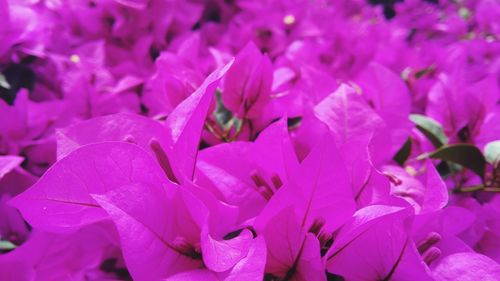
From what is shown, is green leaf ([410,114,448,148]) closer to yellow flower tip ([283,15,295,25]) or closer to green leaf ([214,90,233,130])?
green leaf ([214,90,233,130])

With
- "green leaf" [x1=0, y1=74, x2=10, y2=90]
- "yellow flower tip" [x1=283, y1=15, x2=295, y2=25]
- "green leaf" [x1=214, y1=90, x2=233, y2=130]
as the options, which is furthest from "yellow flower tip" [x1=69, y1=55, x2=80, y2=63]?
"yellow flower tip" [x1=283, y1=15, x2=295, y2=25]

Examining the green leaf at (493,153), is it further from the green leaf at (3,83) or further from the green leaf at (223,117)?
the green leaf at (3,83)

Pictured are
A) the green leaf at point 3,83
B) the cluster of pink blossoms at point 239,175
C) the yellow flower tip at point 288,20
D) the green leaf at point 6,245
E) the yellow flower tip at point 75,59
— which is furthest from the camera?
the yellow flower tip at point 288,20

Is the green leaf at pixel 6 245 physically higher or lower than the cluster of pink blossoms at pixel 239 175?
lower

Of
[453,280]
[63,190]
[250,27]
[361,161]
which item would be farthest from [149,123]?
[250,27]

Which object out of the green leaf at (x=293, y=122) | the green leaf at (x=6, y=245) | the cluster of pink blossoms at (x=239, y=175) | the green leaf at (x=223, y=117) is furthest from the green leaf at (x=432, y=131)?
the green leaf at (x=6, y=245)

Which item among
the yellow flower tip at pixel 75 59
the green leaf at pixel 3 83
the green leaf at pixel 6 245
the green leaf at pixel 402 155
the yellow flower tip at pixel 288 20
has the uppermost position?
the yellow flower tip at pixel 288 20

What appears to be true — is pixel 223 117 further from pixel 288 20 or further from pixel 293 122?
pixel 288 20
